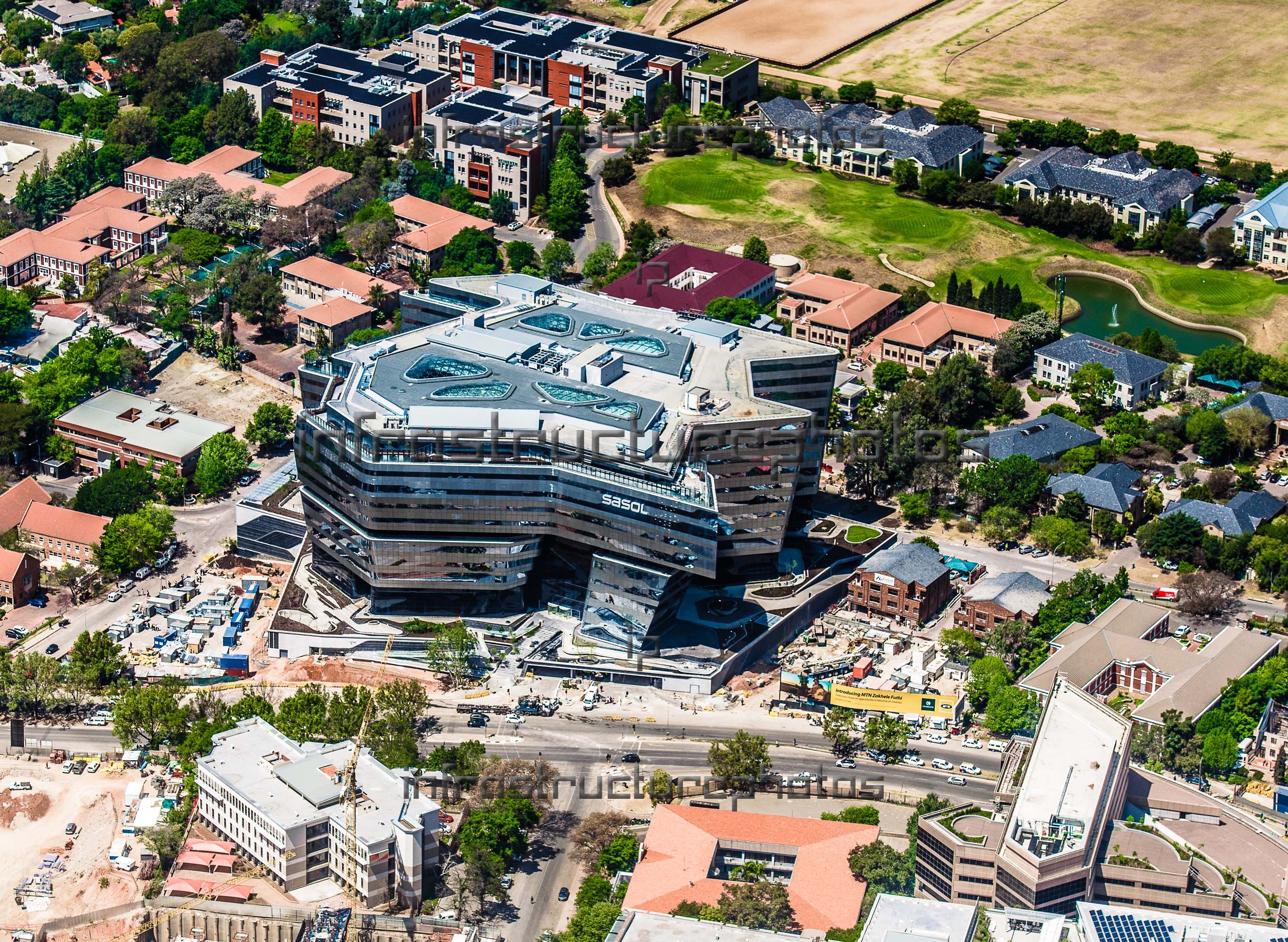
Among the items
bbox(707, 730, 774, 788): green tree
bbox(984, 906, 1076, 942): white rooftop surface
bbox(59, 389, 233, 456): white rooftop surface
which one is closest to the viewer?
bbox(984, 906, 1076, 942): white rooftop surface

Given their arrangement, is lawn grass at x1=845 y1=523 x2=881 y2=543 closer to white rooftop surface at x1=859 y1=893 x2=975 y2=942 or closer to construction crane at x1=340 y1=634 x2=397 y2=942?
construction crane at x1=340 y1=634 x2=397 y2=942

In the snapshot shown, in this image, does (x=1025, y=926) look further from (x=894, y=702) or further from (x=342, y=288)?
(x=342, y=288)

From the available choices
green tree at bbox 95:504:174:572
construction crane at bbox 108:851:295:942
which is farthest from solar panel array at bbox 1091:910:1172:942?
green tree at bbox 95:504:174:572

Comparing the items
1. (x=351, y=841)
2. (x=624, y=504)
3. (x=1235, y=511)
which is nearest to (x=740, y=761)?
(x=624, y=504)

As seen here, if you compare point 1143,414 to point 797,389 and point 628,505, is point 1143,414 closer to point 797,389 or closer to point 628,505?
point 797,389

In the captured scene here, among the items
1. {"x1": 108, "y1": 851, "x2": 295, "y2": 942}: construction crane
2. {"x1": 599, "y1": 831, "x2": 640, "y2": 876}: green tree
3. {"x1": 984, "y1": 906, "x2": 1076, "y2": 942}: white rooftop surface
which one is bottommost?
{"x1": 108, "y1": 851, "x2": 295, "y2": 942}: construction crane

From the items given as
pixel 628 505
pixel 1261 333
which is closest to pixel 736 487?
pixel 628 505

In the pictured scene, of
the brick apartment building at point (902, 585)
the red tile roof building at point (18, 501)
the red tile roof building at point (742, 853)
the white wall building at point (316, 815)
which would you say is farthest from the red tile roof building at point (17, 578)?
the brick apartment building at point (902, 585)

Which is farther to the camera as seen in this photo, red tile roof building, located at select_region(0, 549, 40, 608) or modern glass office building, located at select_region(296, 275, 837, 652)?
red tile roof building, located at select_region(0, 549, 40, 608)
